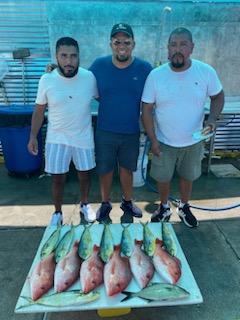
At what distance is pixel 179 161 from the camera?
322cm

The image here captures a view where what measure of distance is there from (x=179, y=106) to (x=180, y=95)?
99 millimetres

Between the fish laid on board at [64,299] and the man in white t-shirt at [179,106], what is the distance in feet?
4.78

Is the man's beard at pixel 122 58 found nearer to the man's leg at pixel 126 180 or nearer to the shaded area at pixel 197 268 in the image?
the man's leg at pixel 126 180

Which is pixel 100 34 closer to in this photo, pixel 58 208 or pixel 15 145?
pixel 15 145

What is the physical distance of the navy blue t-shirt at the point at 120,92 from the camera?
2928mm

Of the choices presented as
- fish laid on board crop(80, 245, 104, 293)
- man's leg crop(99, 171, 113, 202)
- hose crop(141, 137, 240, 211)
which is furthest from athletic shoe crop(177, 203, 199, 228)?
fish laid on board crop(80, 245, 104, 293)

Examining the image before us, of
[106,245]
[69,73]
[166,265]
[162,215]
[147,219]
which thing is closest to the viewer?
[166,265]

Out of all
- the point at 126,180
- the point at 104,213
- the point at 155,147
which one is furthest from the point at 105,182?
the point at 155,147

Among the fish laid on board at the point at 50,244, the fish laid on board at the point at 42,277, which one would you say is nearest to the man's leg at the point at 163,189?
the fish laid on board at the point at 50,244

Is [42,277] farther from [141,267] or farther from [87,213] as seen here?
[87,213]

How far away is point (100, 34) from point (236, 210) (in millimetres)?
2908

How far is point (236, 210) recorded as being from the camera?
377 cm

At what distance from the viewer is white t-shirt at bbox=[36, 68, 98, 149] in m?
2.90

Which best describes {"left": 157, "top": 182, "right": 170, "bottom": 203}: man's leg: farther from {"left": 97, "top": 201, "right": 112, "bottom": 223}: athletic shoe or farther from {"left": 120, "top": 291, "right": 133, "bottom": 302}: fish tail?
{"left": 120, "top": 291, "right": 133, "bottom": 302}: fish tail
